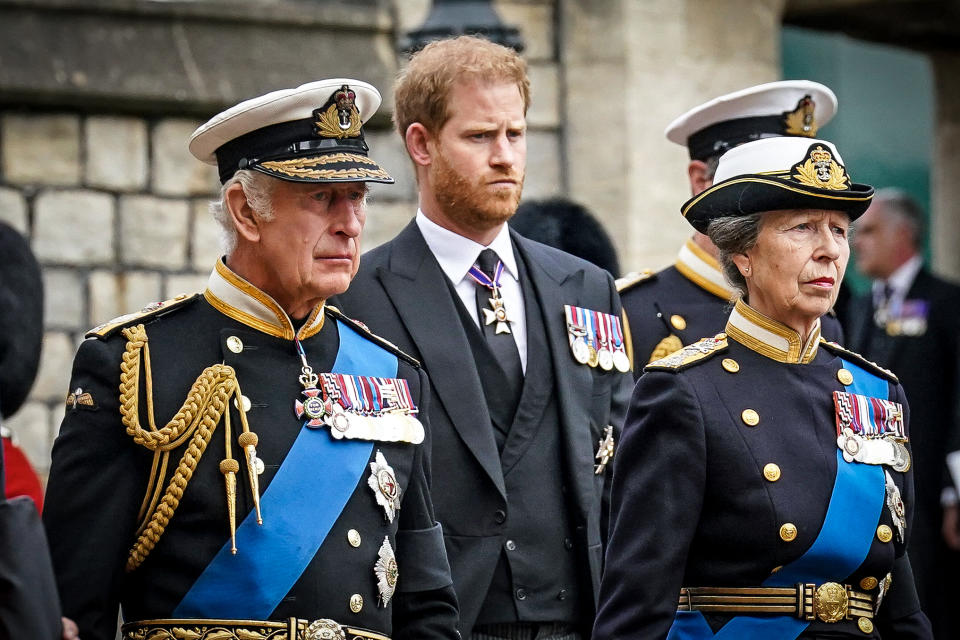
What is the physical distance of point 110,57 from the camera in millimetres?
8102

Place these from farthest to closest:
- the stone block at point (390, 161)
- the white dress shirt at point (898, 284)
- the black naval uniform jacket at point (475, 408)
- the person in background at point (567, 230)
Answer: the white dress shirt at point (898, 284) < the stone block at point (390, 161) < the person in background at point (567, 230) < the black naval uniform jacket at point (475, 408)

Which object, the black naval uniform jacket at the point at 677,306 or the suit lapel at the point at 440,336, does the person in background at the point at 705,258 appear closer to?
the black naval uniform jacket at the point at 677,306

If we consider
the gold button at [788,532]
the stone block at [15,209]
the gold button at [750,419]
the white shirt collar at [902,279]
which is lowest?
the gold button at [788,532]

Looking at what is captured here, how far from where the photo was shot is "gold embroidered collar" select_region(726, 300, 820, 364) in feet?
14.0

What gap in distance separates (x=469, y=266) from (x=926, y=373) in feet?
14.4

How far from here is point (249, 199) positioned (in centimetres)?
410

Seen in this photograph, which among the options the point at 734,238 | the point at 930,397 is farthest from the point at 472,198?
the point at 930,397

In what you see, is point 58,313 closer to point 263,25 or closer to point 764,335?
point 263,25

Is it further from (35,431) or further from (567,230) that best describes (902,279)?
(35,431)

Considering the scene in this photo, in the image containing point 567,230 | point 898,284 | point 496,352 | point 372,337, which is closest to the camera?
point 372,337

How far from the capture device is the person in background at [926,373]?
342 inches

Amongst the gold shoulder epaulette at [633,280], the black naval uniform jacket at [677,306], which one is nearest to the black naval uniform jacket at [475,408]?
the black naval uniform jacket at [677,306]

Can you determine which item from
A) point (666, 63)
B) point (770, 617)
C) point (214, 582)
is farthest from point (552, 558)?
point (666, 63)

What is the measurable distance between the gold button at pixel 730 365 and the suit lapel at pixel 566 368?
70 cm
